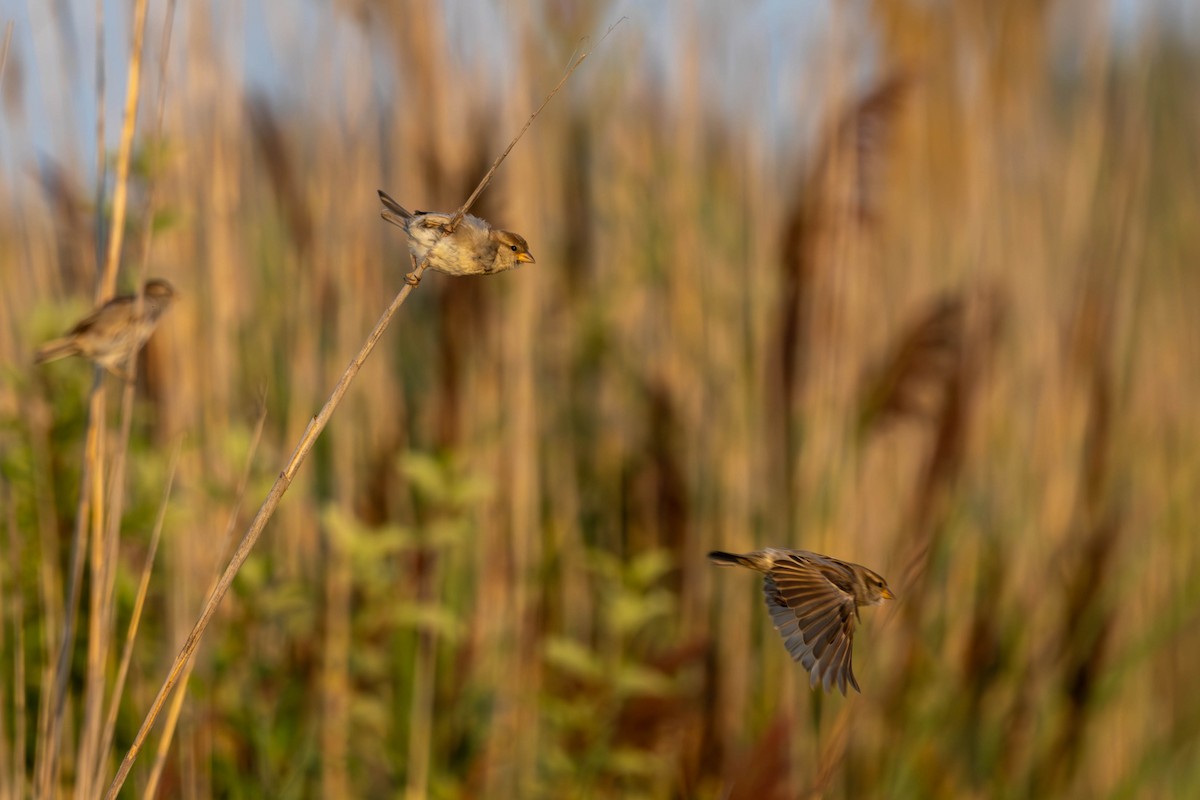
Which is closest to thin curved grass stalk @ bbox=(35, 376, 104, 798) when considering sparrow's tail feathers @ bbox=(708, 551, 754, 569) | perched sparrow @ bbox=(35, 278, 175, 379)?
perched sparrow @ bbox=(35, 278, 175, 379)

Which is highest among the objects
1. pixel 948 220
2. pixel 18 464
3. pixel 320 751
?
pixel 948 220

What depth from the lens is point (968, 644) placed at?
100 inches

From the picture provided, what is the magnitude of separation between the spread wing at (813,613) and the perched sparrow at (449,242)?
0.32 meters

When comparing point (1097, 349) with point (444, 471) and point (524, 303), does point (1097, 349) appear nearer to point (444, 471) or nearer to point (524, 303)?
point (524, 303)

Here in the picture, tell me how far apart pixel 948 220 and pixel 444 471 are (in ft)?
4.18

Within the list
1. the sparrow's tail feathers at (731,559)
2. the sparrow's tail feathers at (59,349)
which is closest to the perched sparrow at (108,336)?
the sparrow's tail feathers at (59,349)

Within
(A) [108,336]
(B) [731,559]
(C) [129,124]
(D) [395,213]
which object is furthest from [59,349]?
(B) [731,559]

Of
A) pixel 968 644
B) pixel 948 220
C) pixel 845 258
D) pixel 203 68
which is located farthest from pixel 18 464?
pixel 948 220

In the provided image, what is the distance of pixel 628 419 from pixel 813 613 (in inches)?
63.6

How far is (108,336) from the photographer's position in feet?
3.92

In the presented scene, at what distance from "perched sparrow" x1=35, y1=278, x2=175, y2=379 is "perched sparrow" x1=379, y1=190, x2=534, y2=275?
25 centimetres

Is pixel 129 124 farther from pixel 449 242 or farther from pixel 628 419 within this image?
pixel 628 419

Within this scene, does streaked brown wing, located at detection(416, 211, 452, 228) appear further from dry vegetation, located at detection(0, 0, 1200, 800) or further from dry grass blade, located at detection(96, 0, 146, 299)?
dry vegetation, located at detection(0, 0, 1200, 800)

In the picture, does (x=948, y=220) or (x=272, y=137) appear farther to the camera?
(x=948, y=220)
